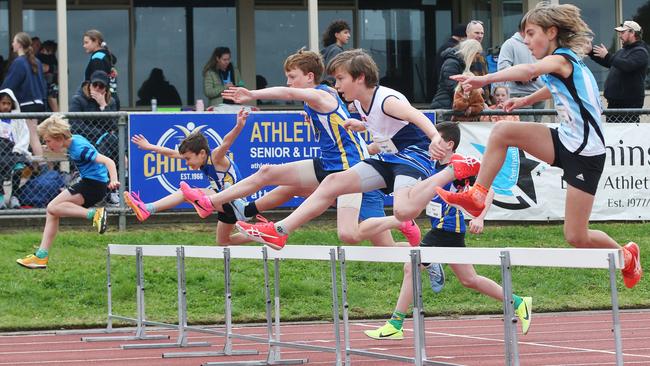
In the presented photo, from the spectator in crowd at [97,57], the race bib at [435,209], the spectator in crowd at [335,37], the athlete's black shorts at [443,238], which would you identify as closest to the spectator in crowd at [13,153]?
the spectator in crowd at [97,57]

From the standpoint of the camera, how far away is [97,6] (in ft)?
73.8

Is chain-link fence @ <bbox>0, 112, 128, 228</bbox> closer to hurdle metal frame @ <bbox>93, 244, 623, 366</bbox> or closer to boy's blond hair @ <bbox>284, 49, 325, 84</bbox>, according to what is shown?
hurdle metal frame @ <bbox>93, 244, 623, 366</bbox>

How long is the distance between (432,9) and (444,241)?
13578mm

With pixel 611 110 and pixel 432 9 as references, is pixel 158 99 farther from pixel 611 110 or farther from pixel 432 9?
pixel 611 110

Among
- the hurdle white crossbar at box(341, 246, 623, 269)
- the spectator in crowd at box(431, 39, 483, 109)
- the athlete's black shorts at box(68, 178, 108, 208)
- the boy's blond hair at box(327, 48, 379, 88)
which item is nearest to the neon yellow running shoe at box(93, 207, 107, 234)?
the athlete's black shorts at box(68, 178, 108, 208)

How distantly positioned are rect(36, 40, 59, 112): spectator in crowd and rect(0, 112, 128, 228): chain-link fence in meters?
3.23

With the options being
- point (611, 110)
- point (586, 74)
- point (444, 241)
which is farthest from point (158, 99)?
point (586, 74)

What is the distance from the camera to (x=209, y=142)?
16.2 meters

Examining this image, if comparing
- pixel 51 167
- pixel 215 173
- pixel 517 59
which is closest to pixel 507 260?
pixel 215 173

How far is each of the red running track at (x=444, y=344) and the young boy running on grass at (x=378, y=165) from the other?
1323 millimetres

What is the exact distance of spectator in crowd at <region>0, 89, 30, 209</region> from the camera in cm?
1585

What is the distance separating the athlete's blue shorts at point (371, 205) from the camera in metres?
11.1

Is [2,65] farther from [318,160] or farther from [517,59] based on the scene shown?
[318,160]

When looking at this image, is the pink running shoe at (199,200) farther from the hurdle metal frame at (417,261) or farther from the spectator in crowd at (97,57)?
the spectator in crowd at (97,57)
